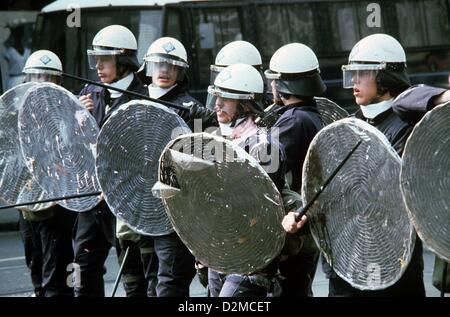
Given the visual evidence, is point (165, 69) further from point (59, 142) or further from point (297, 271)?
point (297, 271)

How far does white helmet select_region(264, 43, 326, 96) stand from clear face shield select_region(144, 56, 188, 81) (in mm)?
919

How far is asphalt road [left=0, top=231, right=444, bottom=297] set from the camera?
968 cm

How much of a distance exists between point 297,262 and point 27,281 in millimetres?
4461

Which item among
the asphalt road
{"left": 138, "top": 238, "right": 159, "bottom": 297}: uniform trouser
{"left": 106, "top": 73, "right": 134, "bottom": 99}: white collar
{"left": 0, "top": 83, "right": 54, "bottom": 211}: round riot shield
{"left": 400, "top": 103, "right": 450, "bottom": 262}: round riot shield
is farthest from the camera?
the asphalt road

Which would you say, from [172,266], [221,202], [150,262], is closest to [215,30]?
[150,262]

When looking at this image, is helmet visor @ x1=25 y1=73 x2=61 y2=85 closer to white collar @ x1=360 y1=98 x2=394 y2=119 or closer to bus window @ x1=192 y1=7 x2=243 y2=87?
white collar @ x1=360 y1=98 x2=394 y2=119

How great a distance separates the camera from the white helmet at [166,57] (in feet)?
25.4

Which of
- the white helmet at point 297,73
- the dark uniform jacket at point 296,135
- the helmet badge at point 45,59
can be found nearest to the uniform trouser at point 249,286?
the dark uniform jacket at point 296,135

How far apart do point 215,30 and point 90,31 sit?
60.4 inches

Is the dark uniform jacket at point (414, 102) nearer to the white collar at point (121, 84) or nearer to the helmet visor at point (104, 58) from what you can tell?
the white collar at point (121, 84)

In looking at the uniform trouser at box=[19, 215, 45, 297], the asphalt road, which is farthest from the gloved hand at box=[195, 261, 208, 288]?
the asphalt road

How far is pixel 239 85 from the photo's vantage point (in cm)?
667

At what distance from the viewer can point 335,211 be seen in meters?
5.91
